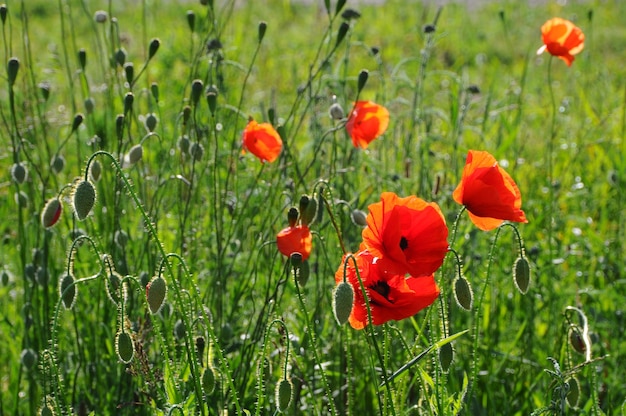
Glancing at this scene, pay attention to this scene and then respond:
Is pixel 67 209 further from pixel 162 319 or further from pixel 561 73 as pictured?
pixel 561 73

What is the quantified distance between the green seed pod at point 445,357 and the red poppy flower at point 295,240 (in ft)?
1.04

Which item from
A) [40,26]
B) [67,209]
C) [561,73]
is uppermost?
[40,26]

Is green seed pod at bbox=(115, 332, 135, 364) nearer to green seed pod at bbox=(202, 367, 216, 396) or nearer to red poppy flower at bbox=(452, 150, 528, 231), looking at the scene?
green seed pod at bbox=(202, 367, 216, 396)

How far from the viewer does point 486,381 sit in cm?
232

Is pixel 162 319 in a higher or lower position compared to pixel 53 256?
lower

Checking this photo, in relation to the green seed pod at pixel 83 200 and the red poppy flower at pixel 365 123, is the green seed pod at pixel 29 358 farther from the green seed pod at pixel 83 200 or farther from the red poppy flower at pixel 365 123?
the red poppy flower at pixel 365 123

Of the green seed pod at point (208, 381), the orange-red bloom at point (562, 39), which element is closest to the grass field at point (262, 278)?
the green seed pod at point (208, 381)

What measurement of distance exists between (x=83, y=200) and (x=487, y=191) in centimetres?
68

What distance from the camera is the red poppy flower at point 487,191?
165 cm

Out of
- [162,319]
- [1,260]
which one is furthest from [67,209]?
[162,319]

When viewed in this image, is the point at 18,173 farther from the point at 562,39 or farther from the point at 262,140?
the point at 562,39

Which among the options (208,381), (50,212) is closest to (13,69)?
(50,212)

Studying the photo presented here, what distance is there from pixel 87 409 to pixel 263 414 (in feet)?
1.34

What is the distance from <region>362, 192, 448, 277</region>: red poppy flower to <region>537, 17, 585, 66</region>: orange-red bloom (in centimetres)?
131
